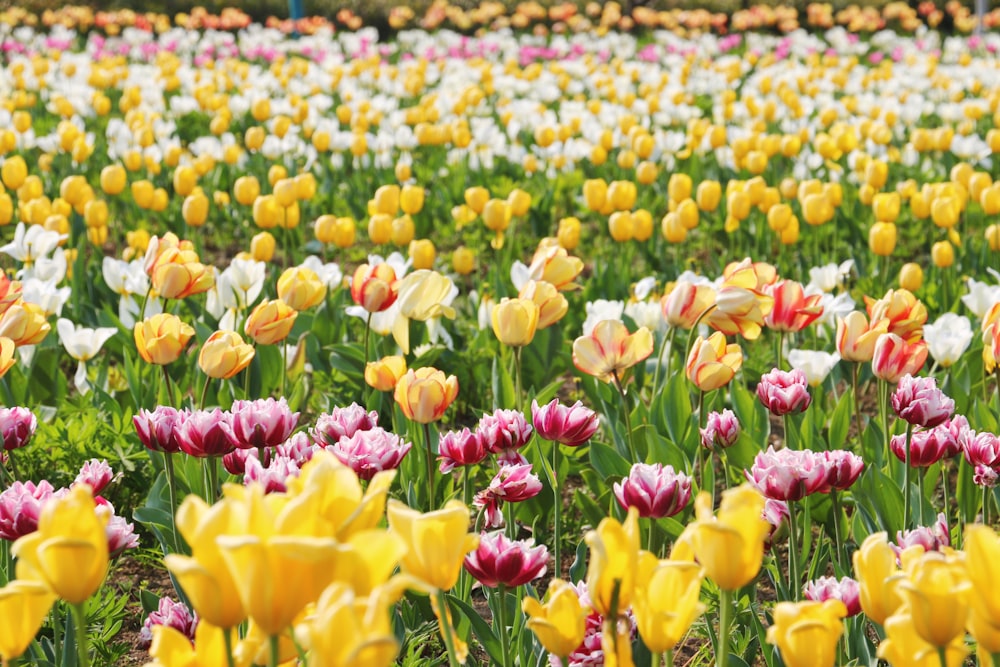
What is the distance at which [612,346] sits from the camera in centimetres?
237

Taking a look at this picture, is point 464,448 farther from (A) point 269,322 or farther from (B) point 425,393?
(A) point 269,322

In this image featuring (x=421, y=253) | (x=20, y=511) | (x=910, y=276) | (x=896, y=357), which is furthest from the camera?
(x=421, y=253)

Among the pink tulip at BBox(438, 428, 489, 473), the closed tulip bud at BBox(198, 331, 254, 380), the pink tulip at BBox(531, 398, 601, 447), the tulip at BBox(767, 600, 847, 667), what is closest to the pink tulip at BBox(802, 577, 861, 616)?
the tulip at BBox(767, 600, 847, 667)

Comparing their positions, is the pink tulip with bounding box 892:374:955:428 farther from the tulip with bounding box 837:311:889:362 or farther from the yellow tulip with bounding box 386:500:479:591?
the yellow tulip with bounding box 386:500:479:591

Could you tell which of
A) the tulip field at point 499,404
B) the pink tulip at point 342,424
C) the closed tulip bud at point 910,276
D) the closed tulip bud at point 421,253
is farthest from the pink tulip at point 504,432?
the closed tulip bud at point 910,276

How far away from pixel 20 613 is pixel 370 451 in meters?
0.78

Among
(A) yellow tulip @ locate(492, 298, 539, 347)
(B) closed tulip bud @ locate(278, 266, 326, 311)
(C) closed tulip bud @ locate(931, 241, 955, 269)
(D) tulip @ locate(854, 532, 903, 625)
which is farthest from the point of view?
(C) closed tulip bud @ locate(931, 241, 955, 269)

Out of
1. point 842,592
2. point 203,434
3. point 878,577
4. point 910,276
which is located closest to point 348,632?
point 878,577

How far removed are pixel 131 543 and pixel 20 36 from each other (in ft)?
37.7

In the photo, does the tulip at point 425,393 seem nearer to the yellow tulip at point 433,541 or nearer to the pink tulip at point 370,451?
the pink tulip at point 370,451

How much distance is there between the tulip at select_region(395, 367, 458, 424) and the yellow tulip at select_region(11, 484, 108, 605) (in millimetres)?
995

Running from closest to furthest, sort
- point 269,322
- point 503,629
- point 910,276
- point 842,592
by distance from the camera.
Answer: point 842,592 → point 503,629 → point 269,322 → point 910,276

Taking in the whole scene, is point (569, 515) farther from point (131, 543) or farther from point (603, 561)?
point (603, 561)

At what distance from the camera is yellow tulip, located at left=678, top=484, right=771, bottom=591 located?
3.88 feet
